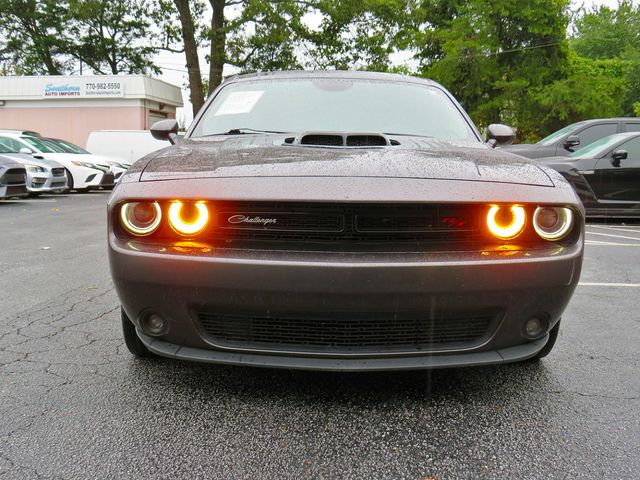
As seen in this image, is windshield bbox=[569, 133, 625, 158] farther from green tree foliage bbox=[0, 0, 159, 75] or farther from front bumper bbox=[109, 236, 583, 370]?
green tree foliage bbox=[0, 0, 159, 75]

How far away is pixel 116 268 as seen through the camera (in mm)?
1874

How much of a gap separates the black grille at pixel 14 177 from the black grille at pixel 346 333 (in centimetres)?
946

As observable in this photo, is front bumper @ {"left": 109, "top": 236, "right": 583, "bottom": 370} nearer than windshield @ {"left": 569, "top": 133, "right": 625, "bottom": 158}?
Yes

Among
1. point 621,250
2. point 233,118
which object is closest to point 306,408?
point 233,118

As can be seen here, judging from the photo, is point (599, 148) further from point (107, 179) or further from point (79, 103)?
point (79, 103)

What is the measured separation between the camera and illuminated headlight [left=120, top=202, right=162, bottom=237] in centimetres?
190

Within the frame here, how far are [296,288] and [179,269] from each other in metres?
0.41

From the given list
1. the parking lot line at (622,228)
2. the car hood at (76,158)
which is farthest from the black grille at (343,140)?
the car hood at (76,158)

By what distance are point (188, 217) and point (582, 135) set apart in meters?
9.09

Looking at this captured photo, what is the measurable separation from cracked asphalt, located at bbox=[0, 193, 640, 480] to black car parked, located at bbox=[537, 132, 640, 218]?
5.53 meters

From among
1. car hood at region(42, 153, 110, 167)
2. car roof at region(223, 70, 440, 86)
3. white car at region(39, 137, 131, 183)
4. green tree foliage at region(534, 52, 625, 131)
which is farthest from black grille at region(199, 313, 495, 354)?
green tree foliage at region(534, 52, 625, 131)

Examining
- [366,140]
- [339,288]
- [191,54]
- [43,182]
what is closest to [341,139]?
[366,140]

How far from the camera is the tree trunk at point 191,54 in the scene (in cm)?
2077

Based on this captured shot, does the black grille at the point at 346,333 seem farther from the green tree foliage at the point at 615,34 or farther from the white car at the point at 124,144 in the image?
the green tree foliage at the point at 615,34
